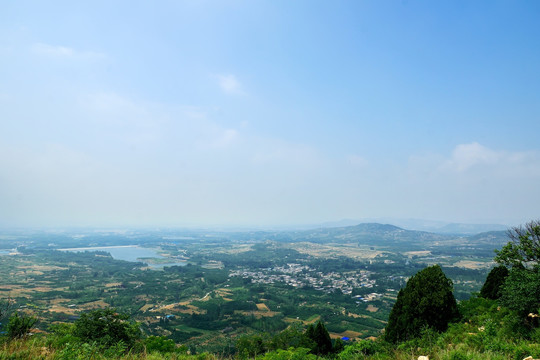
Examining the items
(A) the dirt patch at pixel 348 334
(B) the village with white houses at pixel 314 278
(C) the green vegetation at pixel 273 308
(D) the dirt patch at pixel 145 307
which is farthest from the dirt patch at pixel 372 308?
(D) the dirt patch at pixel 145 307

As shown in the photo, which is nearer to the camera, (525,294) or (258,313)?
(525,294)

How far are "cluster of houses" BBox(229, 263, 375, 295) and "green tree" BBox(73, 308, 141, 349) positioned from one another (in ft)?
137

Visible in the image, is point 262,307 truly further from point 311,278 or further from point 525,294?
point 525,294

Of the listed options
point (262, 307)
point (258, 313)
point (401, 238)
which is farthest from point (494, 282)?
point (401, 238)

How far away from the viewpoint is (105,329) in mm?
8758

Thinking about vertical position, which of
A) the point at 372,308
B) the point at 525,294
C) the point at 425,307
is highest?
the point at 525,294

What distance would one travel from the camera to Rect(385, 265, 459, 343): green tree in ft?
33.9

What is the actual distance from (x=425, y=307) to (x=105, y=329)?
458 inches

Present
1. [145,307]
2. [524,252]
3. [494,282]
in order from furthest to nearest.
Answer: [145,307] < [494,282] < [524,252]

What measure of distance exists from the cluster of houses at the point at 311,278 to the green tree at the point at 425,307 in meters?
36.4

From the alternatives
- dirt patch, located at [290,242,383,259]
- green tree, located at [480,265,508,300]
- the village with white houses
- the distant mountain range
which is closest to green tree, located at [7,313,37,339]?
green tree, located at [480,265,508,300]

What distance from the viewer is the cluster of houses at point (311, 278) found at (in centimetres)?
4938

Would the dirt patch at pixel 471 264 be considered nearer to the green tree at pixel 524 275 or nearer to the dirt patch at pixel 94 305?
the green tree at pixel 524 275

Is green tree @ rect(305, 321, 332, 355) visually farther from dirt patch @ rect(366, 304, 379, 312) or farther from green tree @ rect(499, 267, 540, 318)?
dirt patch @ rect(366, 304, 379, 312)
